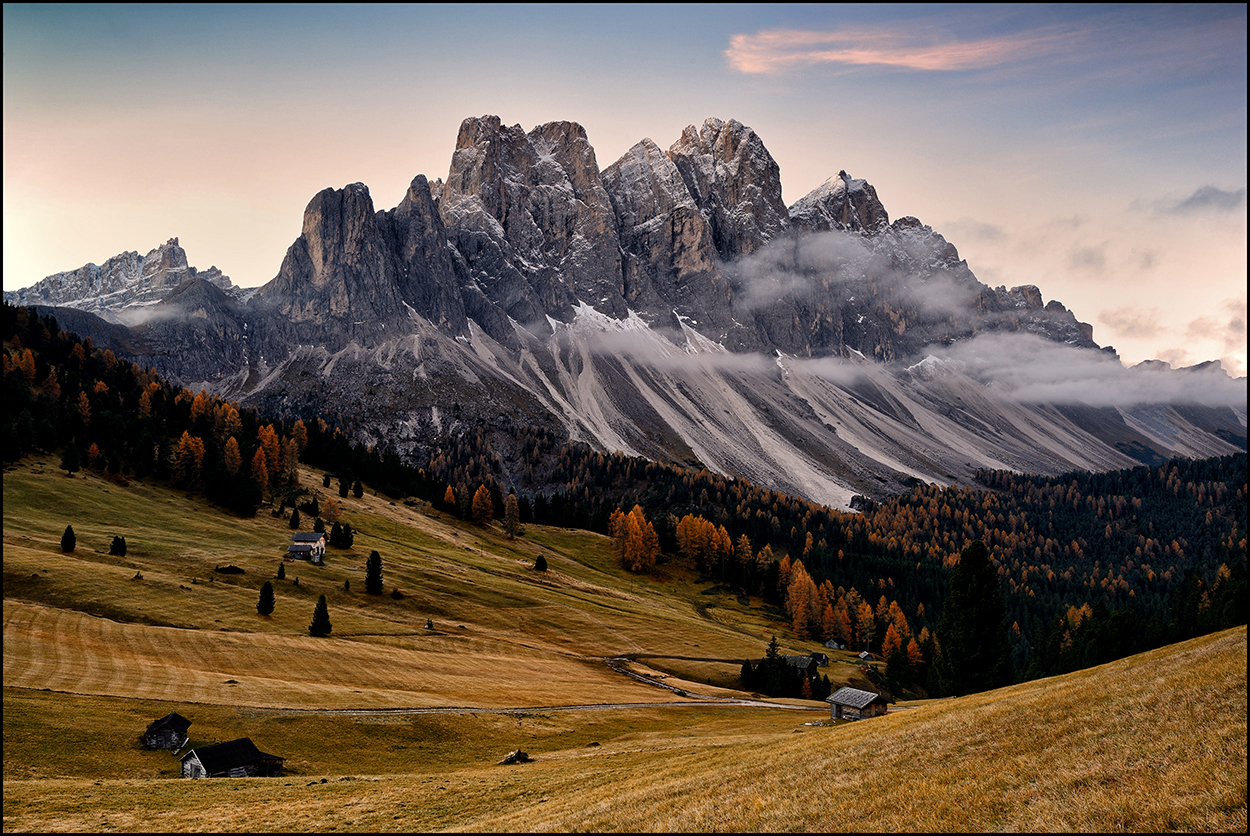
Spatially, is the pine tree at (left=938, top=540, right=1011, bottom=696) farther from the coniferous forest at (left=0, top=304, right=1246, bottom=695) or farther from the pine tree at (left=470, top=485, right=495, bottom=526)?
the pine tree at (left=470, top=485, right=495, bottom=526)

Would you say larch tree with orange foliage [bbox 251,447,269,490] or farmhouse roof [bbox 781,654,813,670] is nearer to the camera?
farmhouse roof [bbox 781,654,813,670]

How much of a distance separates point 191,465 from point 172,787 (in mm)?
119323

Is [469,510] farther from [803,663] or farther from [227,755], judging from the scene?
[227,755]

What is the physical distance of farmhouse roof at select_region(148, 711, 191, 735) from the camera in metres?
46.9

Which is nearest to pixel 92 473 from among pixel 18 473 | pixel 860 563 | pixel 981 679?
pixel 18 473

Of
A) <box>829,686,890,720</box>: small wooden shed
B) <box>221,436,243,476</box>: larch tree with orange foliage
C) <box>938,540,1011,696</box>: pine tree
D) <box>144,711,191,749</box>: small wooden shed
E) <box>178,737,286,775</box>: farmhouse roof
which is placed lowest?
<box>144,711,191,749</box>: small wooden shed

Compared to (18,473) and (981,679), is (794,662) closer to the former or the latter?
(981,679)

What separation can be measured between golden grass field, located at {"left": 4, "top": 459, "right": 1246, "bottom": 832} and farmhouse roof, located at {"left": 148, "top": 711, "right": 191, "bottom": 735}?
56.3 inches

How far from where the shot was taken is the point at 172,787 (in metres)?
36.7

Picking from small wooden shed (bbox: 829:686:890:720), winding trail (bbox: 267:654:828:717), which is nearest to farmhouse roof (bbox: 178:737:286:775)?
winding trail (bbox: 267:654:828:717)

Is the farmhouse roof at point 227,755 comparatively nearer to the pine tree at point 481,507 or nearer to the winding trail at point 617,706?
the winding trail at point 617,706

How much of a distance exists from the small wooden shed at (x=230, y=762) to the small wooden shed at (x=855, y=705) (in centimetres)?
4620

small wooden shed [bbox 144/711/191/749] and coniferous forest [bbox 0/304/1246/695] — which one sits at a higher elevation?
coniferous forest [bbox 0/304/1246/695]

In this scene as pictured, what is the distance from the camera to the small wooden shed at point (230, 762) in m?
42.5
